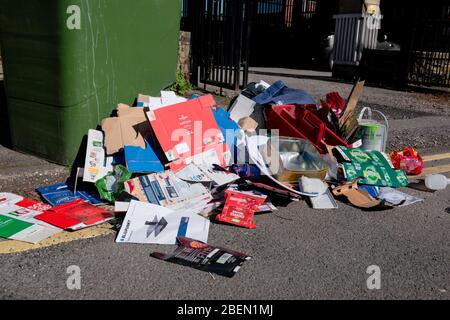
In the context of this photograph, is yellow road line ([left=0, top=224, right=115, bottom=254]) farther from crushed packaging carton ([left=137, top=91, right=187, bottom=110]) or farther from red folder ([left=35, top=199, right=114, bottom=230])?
crushed packaging carton ([left=137, top=91, right=187, bottom=110])

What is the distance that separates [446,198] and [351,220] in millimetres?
1043

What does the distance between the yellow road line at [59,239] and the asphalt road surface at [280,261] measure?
0.20 ft

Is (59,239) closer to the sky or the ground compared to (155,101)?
closer to the ground

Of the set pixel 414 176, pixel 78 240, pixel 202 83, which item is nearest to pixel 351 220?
pixel 414 176

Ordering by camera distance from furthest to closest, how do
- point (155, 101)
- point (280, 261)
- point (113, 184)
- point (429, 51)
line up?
point (429, 51), point (155, 101), point (113, 184), point (280, 261)

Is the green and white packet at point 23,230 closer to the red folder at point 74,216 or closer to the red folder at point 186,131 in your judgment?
the red folder at point 74,216

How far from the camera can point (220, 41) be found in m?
6.50

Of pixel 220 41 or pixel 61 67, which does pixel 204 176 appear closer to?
pixel 61 67

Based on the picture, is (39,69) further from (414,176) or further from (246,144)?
(414,176)

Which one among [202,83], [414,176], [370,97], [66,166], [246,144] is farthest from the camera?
[370,97]

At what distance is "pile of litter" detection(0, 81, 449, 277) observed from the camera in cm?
278

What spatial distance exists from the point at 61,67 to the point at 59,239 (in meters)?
1.33

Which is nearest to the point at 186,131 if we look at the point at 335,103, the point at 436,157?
the point at 335,103

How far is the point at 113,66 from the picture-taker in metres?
3.85
